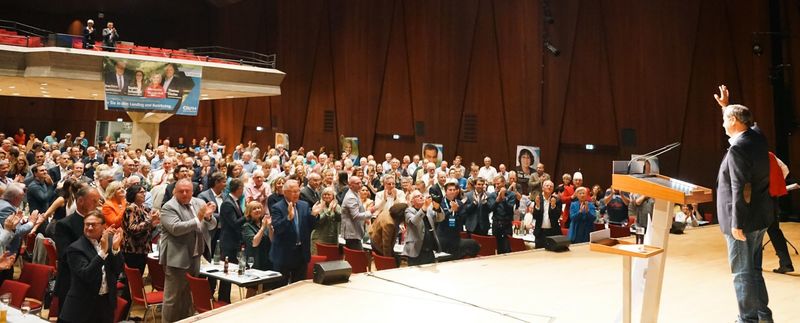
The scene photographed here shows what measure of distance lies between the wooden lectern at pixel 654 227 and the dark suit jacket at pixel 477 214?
402 cm

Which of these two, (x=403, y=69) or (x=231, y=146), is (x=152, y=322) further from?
(x=231, y=146)

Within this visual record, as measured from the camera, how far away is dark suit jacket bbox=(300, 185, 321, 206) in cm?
701

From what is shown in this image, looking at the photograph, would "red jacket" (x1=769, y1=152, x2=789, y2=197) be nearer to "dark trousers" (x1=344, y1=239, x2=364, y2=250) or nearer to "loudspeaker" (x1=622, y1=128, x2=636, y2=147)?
"dark trousers" (x1=344, y1=239, x2=364, y2=250)

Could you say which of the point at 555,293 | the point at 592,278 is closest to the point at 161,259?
the point at 555,293

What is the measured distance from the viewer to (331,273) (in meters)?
4.61

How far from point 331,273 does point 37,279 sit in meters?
2.32

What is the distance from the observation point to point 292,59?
19.6 m

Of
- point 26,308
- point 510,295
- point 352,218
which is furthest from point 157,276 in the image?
point 510,295

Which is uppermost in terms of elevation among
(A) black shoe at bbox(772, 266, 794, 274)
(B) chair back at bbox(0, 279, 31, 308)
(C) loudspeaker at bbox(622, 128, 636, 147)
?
(C) loudspeaker at bbox(622, 128, 636, 147)

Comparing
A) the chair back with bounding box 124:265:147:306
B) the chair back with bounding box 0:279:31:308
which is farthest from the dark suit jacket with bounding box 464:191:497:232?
the chair back with bounding box 0:279:31:308

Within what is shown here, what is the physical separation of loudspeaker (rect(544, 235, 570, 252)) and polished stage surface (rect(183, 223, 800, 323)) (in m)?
0.26

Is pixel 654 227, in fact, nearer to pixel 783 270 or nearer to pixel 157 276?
pixel 783 270

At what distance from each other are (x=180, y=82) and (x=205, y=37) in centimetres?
851

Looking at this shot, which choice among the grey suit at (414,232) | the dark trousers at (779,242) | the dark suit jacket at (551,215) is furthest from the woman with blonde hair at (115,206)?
the dark trousers at (779,242)
